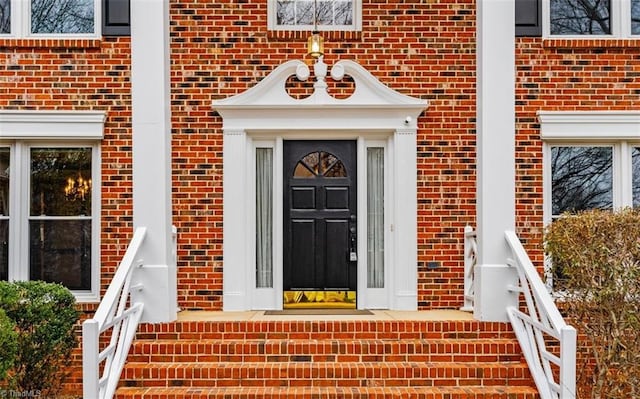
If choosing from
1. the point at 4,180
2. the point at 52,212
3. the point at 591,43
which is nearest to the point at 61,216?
the point at 52,212

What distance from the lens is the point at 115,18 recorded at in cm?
655

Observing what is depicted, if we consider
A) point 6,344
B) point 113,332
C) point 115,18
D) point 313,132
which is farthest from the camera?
point 313,132

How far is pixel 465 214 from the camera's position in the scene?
691cm

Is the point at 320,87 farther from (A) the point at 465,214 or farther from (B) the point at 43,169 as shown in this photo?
(B) the point at 43,169

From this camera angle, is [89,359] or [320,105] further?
[320,105]

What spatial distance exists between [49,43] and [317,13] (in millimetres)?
2916

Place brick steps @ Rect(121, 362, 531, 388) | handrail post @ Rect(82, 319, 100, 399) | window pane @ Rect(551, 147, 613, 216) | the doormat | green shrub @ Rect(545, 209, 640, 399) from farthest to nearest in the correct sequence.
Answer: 1. window pane @ Rect(551, 147, 613, 216)
2. the doormat
3. brick steps @ Rect(121, 362, 531, 388)
4. green shrub @ Rect(545, 209, 640, 399)
5. handrail post @ Rect(82, 319, 100, 399)

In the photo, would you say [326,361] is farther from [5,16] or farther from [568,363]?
[5,16]

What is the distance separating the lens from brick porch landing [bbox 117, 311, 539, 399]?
208 inches

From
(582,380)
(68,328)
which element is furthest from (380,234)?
(68,328)

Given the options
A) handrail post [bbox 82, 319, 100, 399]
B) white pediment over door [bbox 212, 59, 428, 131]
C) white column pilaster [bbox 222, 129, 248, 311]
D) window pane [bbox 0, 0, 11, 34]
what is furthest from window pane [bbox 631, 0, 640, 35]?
window pane [bbox 0, 0, 11, 34]

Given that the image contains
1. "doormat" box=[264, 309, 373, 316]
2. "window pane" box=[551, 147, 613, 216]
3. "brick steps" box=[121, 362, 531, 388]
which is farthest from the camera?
"window pane" box=[551, 147, 613, 216]

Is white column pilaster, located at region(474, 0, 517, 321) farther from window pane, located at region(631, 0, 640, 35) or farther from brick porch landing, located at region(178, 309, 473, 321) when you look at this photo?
window pane, located at region(631, 0, 640, 35)

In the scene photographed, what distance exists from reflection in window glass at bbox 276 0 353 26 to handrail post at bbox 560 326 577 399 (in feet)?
13.4
